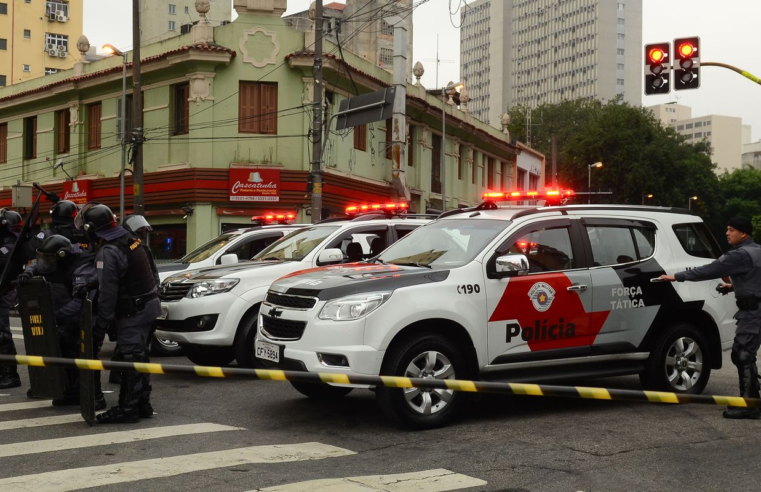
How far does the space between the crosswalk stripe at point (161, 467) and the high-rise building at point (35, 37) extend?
3079 inches

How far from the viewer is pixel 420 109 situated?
125 feet

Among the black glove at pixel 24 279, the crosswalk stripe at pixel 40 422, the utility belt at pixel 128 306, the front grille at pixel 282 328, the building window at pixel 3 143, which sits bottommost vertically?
the crosswalk stripe at pixel 40 422

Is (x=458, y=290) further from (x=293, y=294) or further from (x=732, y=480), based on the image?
(x=732, y=480)

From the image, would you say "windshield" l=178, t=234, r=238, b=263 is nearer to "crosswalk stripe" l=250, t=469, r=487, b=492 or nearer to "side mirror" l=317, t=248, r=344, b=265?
"side mirror" l=317, t=248, r=344, b=265

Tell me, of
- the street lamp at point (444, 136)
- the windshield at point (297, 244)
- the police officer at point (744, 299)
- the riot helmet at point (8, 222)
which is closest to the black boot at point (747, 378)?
the police officer at point (744, 299)

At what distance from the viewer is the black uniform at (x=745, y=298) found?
8125 millimetres

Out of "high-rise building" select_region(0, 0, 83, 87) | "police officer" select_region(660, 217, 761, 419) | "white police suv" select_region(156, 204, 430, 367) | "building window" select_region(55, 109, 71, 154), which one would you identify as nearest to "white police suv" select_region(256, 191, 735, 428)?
"police officer" select_region(660, 217, 761, 419)

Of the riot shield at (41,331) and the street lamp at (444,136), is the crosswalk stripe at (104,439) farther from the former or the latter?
the street lamp at (444,136)

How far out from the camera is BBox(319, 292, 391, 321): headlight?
7230 millimetres

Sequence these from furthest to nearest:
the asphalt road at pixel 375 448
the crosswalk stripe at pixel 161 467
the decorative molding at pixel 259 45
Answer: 1. the decorative molding at pixel 259 45
2. the asphalt road at pixel 375 448
3. the crosswalk stripe at pixel 161 467

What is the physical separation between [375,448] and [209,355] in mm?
4439

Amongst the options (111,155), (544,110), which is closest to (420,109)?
(111,155)

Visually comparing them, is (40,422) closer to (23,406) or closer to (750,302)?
(23,406)

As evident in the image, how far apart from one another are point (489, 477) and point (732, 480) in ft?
5.24
